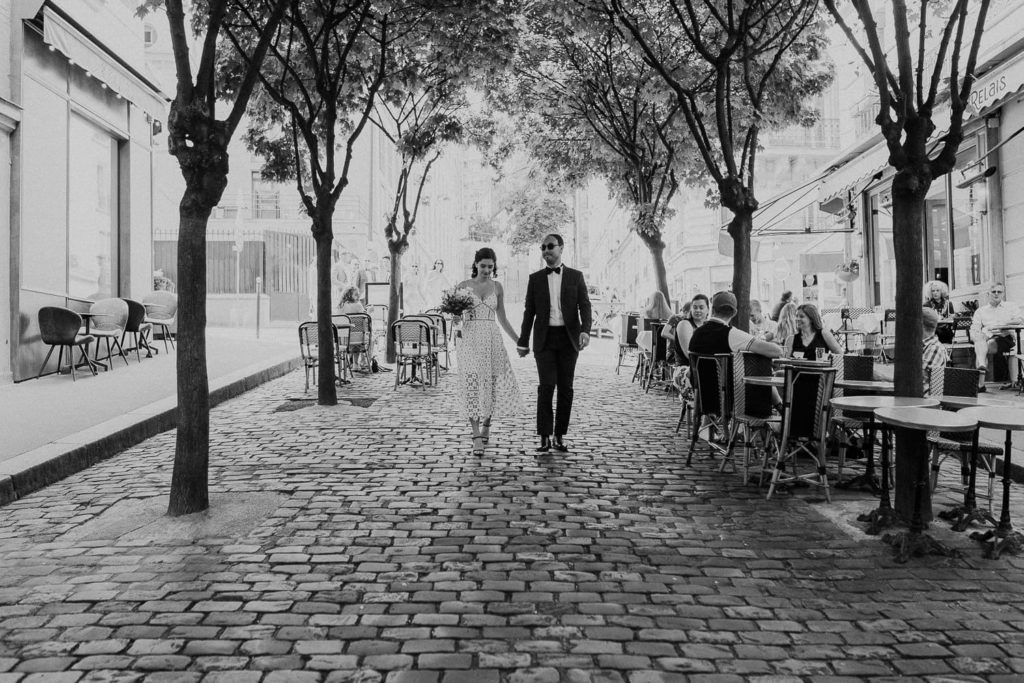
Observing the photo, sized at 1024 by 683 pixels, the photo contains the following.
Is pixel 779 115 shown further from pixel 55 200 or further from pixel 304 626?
pixel 304 626

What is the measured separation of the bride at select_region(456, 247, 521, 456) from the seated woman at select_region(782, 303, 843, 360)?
2.89 metres

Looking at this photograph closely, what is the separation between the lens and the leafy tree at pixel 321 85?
11.5 meters

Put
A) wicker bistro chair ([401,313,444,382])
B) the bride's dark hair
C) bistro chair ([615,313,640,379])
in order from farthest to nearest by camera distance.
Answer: bistro chair ([615,313,640,379]) < wicker bistro chair ([401,313,444,382]) < the bride's dark hair

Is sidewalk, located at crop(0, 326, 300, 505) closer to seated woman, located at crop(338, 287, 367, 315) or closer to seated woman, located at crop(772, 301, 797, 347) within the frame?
seated woman, located at crop(338, 287, 367, 315)

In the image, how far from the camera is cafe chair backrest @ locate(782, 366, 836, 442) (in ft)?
19.8

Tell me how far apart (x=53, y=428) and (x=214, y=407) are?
3.28m

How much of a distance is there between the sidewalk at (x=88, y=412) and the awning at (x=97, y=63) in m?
4.63

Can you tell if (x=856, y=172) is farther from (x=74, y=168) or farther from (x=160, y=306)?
(x=74, y=168)

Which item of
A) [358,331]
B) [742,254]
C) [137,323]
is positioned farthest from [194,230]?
[137,323]

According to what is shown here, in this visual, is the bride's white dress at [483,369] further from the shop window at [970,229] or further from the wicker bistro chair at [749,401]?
the shop window at [970,229]

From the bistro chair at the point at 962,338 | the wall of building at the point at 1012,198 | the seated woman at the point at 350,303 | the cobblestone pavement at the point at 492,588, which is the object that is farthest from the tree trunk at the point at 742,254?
the seated woman at the point at 350,303

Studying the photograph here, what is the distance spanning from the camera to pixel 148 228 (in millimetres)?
16844

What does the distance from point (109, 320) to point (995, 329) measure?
44.7 ft

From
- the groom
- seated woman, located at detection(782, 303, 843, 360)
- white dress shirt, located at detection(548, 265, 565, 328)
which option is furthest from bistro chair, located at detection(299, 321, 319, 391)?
seated woman, located at detection(782, 303, 843, 360)
